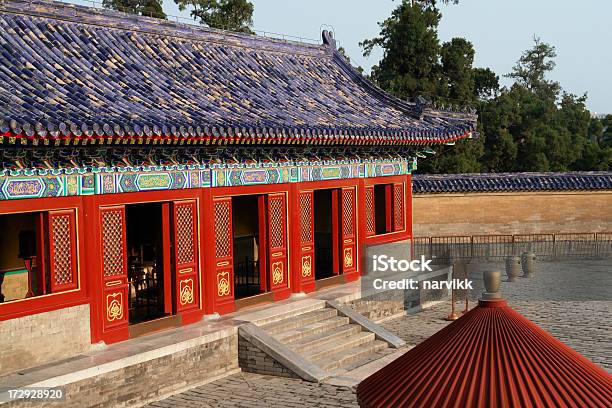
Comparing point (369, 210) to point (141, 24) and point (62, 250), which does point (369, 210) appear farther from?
point (62, 250)

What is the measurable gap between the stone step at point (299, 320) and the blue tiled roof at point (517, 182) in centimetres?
1253

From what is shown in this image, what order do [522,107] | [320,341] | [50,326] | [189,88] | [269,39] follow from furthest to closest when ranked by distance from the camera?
[522,107]
[269,39]
[189,88]
[320,341]
[50,326]

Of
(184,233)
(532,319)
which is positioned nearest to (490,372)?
(184,233)

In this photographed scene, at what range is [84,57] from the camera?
14.2 meters

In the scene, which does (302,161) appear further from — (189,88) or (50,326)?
(50,326)

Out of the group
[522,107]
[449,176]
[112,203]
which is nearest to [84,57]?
[112,203]

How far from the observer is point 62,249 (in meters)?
11.7

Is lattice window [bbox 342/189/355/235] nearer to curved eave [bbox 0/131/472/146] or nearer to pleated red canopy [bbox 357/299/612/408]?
curved eave [bbox 0/131/472/146]

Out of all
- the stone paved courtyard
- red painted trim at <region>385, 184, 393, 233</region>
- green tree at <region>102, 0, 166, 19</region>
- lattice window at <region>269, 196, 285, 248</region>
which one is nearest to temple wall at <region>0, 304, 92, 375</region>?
the stone paved courtyard

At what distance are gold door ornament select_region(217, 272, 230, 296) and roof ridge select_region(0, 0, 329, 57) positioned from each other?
16.3 ft

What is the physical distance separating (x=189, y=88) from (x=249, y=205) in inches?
220

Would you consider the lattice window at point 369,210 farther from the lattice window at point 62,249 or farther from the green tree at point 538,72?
the green tree at point 538,72

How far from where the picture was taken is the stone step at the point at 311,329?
45.6ft

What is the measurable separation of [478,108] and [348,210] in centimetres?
2750
